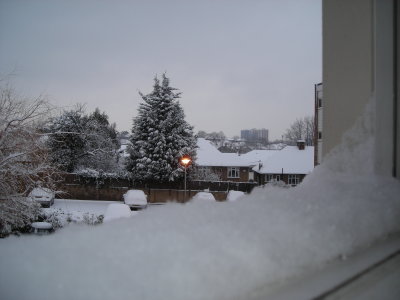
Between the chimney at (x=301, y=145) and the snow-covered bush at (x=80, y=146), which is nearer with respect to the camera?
the snow-covered bush at (x=80, y=146)

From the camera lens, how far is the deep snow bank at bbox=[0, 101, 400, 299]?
0.44 m

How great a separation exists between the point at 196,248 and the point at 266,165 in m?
23.7

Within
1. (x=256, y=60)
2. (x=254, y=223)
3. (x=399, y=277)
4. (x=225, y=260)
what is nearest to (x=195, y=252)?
(x=225, y=260)

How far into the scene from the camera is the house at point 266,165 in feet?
75.7

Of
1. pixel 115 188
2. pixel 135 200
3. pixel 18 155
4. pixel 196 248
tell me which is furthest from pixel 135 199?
pixel 196 248

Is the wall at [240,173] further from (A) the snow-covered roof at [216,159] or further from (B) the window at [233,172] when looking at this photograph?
(A) the snow-covered roof at [216,159]

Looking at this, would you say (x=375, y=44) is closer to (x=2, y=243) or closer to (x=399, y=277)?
(x=399, y=277)

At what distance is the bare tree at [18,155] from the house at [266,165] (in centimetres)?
1346

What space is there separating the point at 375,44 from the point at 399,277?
0.83m

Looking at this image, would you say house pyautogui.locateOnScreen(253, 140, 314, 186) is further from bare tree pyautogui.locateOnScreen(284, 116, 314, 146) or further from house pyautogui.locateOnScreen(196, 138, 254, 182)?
bare tree pyautogui.locateOnScreen(284, 116, 314, 146)

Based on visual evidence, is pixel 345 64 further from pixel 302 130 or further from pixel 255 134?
pixel 255 134

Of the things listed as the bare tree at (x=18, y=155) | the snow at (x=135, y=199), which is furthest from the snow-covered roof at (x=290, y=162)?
the bare tree at (x=18, y=155)

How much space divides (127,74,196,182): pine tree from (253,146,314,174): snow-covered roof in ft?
26.5

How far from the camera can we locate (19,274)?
17.2 inches
